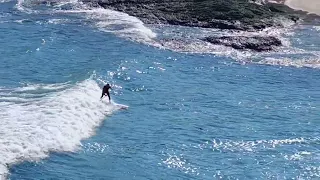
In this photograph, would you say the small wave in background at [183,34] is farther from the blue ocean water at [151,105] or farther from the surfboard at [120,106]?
the surfboard at [120,106]

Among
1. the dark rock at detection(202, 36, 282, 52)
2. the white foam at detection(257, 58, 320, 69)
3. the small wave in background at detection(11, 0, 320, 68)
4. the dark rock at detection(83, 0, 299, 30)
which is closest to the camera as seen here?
the white foam at detection(257, 58, 320, 69)

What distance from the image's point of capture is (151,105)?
28688 millimetres

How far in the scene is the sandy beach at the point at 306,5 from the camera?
51.0 m

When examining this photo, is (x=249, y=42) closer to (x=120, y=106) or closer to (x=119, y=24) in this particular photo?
(x=119, y=24)

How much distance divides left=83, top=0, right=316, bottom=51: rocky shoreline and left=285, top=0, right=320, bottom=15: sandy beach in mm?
1078

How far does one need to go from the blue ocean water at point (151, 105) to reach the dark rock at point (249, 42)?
3.11ft

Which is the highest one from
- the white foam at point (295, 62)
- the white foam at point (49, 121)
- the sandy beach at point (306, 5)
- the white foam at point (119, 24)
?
the sandy beach at point (306, 5)

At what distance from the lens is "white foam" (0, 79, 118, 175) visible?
22.2m

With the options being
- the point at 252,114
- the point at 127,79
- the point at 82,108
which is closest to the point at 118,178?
the point at 82,108

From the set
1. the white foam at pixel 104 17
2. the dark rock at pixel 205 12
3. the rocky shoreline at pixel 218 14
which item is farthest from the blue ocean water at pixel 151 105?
the dark rock at pixel 205 12

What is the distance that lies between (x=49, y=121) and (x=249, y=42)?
19.0 meters

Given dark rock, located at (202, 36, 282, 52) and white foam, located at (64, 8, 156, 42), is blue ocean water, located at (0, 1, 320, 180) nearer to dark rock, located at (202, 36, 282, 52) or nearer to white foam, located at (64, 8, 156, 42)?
white foam, located at (64, 8, 156, 42)

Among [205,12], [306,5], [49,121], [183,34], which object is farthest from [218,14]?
[49,121]

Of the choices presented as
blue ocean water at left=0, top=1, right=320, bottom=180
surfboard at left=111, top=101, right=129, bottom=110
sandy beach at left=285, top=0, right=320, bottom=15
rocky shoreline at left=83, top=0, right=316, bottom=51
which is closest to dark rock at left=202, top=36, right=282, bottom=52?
rocky shoreline at left=83, top=0, right=316, bottom=51
